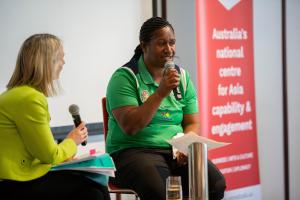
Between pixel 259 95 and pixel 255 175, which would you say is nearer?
pixel 255 175

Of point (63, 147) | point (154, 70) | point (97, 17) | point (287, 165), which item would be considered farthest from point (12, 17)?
point (287, 165)

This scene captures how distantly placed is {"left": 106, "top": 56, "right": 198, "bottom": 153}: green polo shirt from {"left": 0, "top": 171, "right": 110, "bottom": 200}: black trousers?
39 centimetres

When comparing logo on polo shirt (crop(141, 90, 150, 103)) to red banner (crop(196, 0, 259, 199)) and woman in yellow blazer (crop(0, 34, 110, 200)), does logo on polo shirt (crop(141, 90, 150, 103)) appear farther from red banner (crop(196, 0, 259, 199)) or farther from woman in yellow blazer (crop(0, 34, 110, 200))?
red banner (crop(196, 0, 259, 199))

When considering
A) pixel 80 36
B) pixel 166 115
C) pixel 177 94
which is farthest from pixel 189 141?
pixel 80 36

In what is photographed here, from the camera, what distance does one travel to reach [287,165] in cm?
471

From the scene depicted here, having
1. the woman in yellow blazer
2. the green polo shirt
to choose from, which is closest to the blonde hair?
the woman in yellow blazer

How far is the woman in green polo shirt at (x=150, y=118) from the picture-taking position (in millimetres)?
2465

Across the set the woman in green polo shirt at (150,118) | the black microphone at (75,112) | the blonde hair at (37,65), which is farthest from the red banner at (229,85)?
the blonde hair at (37,65)

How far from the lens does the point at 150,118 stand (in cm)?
251

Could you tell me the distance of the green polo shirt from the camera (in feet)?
8.46

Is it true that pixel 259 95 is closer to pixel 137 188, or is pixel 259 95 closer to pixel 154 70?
pixel 154 70

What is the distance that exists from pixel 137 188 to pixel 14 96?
2.46 feet

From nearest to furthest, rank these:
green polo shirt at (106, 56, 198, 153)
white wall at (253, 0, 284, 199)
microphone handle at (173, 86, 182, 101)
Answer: green polo shirt at (106, 56, 198, 153) < microphone handle at (173, 86, 182, 101) < white wall at (253, 0, 284, 199)

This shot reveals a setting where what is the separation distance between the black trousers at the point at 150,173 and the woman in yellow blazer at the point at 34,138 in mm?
243
